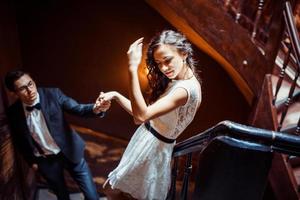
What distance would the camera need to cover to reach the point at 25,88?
2717 mm

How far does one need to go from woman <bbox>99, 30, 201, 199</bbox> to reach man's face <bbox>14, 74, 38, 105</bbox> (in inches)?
41.8

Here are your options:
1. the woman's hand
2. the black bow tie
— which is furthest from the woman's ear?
the black bow tie

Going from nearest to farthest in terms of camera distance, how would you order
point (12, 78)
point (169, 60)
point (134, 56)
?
point (134, 56)
point (169, 60)
point (12, 78)

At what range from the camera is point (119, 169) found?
200cm

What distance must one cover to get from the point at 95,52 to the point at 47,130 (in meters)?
1.34

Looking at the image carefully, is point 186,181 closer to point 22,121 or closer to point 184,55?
point 184,55

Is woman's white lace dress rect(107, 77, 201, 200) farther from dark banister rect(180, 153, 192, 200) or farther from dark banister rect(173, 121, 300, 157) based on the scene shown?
dark banister rect(173, 121, 300, 157)

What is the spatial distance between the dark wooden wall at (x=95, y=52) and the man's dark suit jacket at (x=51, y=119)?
1120 millimetres

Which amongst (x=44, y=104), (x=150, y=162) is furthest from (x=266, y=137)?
(x=44, y=104)

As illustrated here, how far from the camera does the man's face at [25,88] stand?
2.70 m

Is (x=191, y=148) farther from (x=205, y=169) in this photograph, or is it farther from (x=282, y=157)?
(x=282, y=157)

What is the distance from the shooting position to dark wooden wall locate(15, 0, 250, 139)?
3.88 m

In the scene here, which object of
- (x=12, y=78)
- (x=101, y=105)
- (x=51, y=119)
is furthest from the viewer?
(x=51, y=119)

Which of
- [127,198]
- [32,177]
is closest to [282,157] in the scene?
[127,198]
